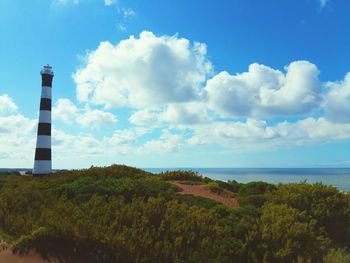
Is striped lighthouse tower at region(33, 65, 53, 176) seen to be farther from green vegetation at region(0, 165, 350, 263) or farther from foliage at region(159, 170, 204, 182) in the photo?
green vegetation at region(0, 165, 350, 263)

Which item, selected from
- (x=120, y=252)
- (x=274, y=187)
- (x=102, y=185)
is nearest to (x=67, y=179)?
(x=102, y=185)

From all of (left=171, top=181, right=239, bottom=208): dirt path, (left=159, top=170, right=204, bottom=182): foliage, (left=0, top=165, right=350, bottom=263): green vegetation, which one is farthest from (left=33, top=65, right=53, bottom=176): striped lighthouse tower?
(left=0, top=165, right=350, bottom=263): green vegetation

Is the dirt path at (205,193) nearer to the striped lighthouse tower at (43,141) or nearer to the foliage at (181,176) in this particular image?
the foliage at (181,176)

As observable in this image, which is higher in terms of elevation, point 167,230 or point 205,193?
Answer: point 205,193

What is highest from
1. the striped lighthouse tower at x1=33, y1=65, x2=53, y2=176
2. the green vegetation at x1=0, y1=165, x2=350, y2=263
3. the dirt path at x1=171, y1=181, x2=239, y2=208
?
the striped lighthouse tower at x1=33, y1=65, x2=53, y2=176

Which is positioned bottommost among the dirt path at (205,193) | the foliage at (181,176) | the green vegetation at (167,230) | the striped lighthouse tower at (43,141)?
the green vegetation at (167,230)

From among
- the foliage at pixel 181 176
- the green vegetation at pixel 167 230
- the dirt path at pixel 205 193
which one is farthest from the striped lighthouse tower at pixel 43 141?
the green vegetation at pixel 167 230

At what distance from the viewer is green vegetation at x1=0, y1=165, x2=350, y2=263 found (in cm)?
1059

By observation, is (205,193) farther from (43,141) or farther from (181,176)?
(43,141)

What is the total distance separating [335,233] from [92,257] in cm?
881

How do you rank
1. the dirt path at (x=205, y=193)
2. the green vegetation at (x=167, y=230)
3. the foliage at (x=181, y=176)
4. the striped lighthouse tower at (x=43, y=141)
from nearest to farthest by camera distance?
the green vegetation at (x=167, y=230), the dirt path at (x=205, y=193), the foliage at (x=181, y=176), the striped lighthouse tower at (x=43, y=141)

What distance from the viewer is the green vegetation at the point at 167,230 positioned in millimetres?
10586

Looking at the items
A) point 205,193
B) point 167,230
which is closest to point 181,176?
point 205,193

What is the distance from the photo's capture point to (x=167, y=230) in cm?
1154
